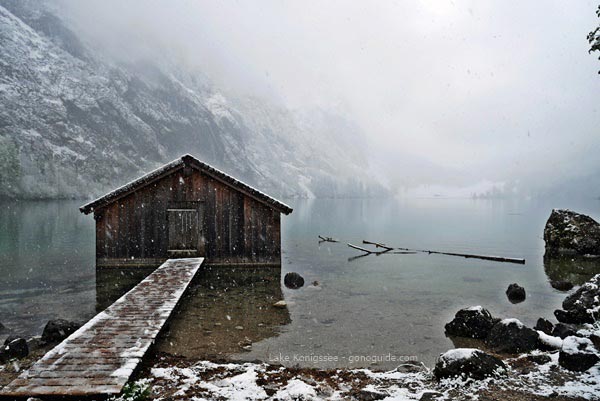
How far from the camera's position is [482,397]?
6852 millimetres

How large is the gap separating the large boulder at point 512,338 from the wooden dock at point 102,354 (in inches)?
331

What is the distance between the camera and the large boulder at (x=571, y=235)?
28.9 meters

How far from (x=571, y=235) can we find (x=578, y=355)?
1045 inches

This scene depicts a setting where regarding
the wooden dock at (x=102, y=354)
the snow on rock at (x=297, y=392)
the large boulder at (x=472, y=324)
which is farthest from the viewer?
the large boulder at (x=472, y=324)

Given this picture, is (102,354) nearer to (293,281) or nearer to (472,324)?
(472,324)

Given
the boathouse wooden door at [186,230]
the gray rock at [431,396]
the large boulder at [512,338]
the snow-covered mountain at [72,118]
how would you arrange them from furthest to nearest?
the snow-covered mountain at [72,118] < the boathouse wooden door at [186,230] < the large boulder at [512,338] < the gray rock at [431,396]

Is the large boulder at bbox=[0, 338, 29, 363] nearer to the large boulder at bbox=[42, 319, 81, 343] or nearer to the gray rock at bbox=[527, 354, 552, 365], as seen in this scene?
the large boulder at bbox=[42, 319, 81, 343]

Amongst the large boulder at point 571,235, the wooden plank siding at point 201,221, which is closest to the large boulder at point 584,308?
the wooden plank siding at point 201,221

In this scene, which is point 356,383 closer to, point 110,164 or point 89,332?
point 89,332

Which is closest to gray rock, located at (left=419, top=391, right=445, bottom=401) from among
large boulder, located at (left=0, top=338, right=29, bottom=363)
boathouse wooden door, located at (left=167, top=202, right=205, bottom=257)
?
large boulder, located at (left=0, top=338, right=29, bottom=363)

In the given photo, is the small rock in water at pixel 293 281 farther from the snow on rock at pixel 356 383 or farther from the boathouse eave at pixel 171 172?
the snow on rock at pixel 356 383

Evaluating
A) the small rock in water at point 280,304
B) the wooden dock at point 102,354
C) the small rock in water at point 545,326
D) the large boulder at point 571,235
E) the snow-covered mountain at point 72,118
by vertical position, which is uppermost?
the snow-covered mountain at point 72,118

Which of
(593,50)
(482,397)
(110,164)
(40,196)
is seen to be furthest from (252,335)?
(110,164)

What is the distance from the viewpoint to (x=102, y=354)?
748cm
